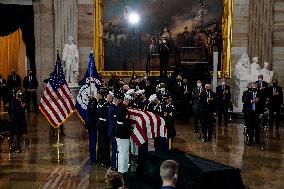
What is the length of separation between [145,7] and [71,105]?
30.8 ft

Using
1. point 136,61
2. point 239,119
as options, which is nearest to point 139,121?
point 239,119

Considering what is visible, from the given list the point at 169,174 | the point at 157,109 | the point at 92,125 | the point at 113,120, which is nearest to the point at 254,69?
the point at 157,109

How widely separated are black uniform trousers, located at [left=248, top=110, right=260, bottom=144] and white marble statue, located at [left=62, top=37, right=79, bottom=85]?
29.3 feet

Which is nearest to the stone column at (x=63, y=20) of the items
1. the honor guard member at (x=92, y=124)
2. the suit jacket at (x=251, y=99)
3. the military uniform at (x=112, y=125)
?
the honor guard member at (x=92, y=124)

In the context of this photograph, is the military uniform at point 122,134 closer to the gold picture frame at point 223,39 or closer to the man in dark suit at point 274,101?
the man in dark suit at point 274,101

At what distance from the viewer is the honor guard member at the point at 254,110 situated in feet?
44.1

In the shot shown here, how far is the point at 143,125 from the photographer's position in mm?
9883

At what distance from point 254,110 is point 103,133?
491 cm

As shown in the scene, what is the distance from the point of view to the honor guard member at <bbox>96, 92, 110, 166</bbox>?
421 inches

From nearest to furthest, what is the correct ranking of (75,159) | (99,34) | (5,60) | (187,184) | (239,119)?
(187,184), (75,159), (239,119), (99,34), (5,60)

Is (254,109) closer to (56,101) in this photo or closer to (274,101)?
(274,101)

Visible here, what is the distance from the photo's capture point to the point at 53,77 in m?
12.9

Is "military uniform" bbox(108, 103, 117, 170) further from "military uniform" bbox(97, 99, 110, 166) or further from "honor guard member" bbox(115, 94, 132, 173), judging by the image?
"military uniform" bbox(97, 99, 110, 166)

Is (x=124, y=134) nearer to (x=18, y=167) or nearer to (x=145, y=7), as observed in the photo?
(x=18, y=167)
